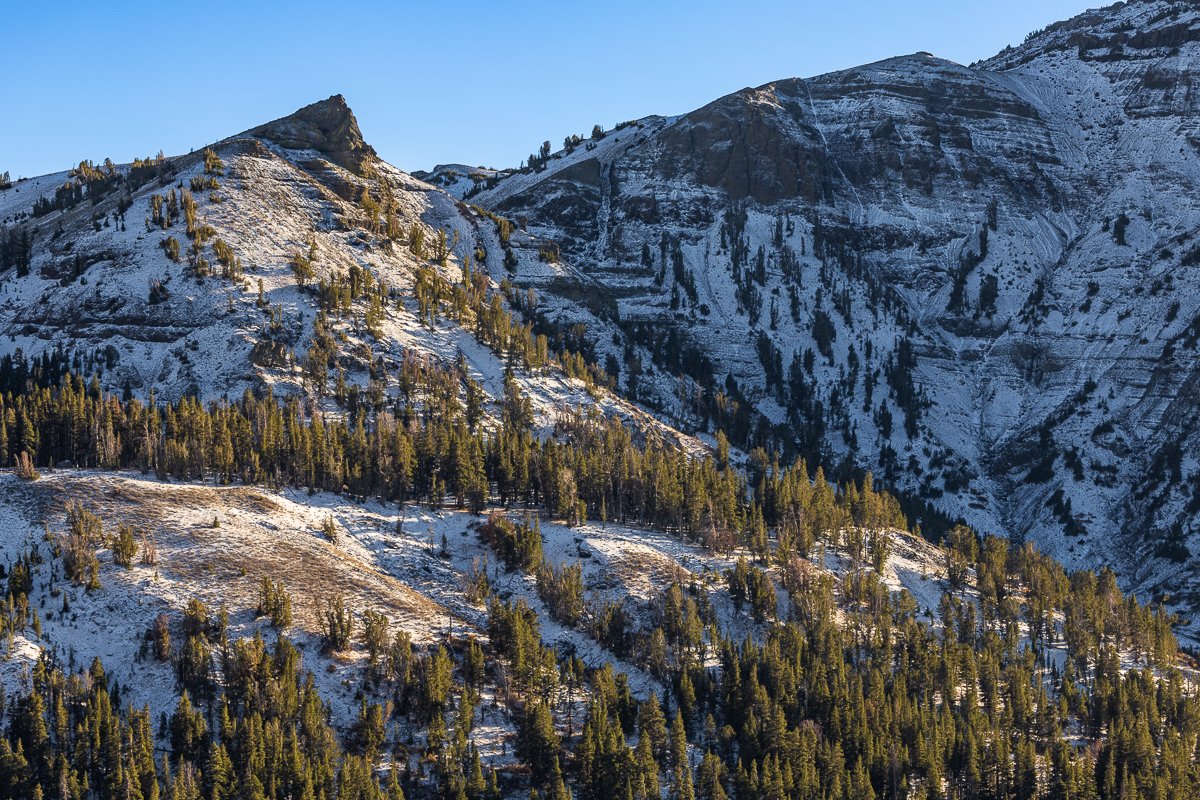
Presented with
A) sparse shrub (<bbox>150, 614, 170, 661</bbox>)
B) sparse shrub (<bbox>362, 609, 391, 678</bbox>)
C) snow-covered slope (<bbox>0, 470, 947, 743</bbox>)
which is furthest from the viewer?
sparse shrub (<bbox>362, 609, 391, 678</bbox>)

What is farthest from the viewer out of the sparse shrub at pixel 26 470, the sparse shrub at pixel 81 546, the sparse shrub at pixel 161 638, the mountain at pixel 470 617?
the sparse shrub at pixel 26 470

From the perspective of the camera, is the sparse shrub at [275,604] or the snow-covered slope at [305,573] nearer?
the snow-covered slope at [305,573]

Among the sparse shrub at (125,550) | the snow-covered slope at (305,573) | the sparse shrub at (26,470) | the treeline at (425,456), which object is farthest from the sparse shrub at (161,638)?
the treeline at (425,456)

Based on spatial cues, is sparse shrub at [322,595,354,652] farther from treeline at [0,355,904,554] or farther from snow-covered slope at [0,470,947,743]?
treeline at [0,355,904,554]

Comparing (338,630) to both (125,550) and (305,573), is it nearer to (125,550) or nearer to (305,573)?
(305,573)

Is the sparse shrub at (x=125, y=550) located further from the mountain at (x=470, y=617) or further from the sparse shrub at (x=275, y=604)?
the sparse shrub at (x=275, y=604)

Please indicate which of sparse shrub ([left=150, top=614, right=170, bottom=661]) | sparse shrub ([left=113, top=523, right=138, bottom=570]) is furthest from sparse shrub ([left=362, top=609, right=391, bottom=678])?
sparse shrub ([left=113, top=523, right=138, bottom=570])

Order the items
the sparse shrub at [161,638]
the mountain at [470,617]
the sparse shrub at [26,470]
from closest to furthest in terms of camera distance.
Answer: the mountain at [470,617], the sparse shrub at [161,638], the sparse shrub at [26,470]

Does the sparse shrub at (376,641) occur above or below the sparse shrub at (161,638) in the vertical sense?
below

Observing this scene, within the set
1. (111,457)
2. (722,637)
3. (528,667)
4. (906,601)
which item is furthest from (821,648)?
(111,457)

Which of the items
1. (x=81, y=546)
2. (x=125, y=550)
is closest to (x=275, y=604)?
(x=125, y=550)

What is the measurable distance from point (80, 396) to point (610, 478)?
78305 millimetres

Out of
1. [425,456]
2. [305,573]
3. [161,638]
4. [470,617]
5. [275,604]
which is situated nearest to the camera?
[161,638]

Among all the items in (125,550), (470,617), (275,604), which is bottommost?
(470,617)
